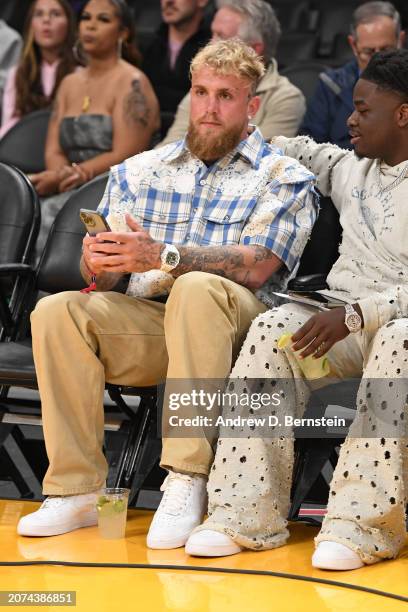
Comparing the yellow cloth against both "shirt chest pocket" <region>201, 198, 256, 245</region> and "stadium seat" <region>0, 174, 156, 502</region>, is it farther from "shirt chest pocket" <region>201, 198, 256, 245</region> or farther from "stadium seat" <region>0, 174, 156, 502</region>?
"stadium seat" <region>0, 174, 156, 502</region>

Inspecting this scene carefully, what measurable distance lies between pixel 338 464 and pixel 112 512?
0.59 m

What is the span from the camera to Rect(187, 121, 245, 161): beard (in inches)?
130

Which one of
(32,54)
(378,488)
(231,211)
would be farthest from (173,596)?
(32,54)

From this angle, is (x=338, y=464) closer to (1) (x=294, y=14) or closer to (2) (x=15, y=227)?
(2) (x=15, y=227)

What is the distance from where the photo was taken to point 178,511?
9.30ft

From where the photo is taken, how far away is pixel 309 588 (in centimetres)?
254

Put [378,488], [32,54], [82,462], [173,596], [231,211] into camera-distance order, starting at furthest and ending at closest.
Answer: [32,54]
[231,211]
[82,462]
[378,488]
[173,596]

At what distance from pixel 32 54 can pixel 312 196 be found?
250 centimetres

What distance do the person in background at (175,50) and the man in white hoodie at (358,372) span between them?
85.7 inches

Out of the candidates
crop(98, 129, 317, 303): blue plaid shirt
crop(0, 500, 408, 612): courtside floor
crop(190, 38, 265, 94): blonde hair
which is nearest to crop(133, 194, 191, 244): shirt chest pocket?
crop(98, 129, 317, 303): blue plaid shirt

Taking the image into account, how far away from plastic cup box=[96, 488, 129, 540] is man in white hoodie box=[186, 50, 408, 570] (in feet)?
0.82

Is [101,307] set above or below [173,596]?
above

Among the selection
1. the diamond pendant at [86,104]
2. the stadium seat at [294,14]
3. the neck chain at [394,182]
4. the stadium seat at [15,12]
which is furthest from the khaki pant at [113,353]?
the stadium seat at [15,12]

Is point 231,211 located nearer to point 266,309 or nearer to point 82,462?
point 266,309
